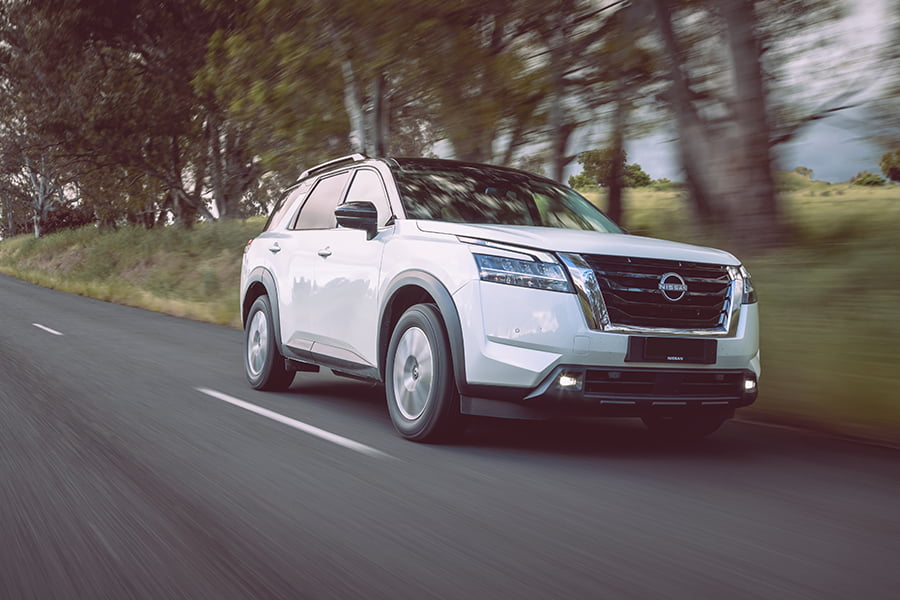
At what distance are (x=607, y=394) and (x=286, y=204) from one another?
170 inches

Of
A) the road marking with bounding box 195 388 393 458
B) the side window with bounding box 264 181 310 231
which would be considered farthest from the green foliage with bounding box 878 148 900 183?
the road marking with bounding box 195 388 393 458

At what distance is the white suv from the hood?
0.5 inches

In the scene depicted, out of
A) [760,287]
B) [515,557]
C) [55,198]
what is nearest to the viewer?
[515,557]

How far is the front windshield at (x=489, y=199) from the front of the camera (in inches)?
251

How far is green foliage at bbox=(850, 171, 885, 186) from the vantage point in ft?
28.5

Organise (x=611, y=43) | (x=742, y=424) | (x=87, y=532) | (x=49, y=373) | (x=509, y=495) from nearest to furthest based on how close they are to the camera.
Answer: (x=87, y=532) → (x=509, y=495) → (x=742, y=424) → (x=49, y=373) → (x=611, y=43)

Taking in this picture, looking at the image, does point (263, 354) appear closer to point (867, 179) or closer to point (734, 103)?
point (734, 103)

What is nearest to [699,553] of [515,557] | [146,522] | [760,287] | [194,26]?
[515,557]

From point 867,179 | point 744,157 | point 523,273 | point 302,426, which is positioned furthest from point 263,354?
A: point 867,179

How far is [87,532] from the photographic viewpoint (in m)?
3.76

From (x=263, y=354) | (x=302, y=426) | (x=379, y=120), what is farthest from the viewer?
(x=379, y=120)

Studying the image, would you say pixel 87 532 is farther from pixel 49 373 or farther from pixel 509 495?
pixel 49 373

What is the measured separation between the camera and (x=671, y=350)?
523 centimetres

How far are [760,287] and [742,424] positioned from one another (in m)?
1.31
